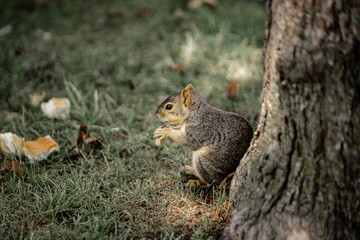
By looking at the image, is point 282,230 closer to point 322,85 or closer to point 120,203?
point 322,85

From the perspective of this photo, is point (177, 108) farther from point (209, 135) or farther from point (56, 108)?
point (56, 108)

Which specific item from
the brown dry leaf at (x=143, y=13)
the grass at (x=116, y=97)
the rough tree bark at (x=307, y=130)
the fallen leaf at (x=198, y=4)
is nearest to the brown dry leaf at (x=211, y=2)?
the fallen leaf at (x=198, y=4)

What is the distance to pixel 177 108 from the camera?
8.90ft

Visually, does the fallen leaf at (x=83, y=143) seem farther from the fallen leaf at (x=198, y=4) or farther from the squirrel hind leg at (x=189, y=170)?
the fallen leaf at (x=198, y=4)

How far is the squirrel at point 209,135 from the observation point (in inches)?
98.9

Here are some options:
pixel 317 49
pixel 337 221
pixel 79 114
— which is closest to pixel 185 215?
pixel 337 221

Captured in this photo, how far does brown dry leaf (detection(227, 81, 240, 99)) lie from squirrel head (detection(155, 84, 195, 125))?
0.92 m

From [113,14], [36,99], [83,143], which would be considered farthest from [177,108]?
[113,14]

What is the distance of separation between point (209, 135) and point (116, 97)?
5.03 ft

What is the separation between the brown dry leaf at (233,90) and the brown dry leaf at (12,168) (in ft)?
6.79

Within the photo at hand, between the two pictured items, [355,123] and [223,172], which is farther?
[223,172]

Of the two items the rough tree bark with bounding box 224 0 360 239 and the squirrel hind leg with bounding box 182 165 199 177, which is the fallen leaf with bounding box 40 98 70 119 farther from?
the rough tree bark with bounding box 224 0 360 239

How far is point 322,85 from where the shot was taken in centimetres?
167

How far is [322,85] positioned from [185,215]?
120 centimetres
